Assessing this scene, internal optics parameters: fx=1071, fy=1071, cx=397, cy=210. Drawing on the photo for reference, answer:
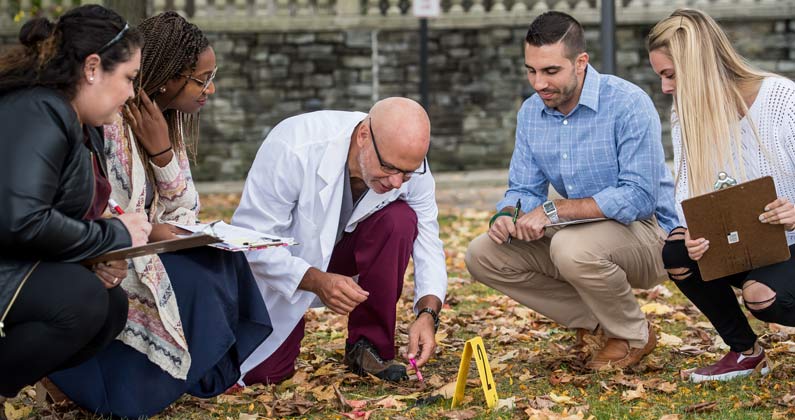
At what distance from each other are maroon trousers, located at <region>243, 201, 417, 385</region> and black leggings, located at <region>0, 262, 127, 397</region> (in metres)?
1.25

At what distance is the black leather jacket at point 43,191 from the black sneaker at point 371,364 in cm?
157

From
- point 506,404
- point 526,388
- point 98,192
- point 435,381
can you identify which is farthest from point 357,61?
point 98,192

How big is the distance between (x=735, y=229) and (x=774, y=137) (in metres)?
0.41

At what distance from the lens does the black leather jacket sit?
3.23 m

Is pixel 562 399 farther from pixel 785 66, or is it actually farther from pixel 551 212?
pixel 785 66

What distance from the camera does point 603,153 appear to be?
4.76 meters

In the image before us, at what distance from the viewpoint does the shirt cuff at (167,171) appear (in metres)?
4.23

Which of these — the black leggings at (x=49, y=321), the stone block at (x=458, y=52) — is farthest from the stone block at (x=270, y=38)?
the black leggings at (x=49, y=321)

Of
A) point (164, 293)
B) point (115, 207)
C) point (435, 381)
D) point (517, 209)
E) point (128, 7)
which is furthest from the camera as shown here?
point (128, 7)

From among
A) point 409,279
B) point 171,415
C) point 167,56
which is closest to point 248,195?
point 167,56

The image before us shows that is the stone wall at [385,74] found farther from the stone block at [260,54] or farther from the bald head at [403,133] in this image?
the bald head at [403,133]

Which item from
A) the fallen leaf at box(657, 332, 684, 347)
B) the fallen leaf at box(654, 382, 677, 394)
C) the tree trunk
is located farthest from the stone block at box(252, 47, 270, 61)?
the fallen leaf at box(654, 382, 677, 394)

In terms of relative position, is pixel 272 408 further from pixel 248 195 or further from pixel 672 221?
pixel 672 221

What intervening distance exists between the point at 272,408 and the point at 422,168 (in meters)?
1.18
